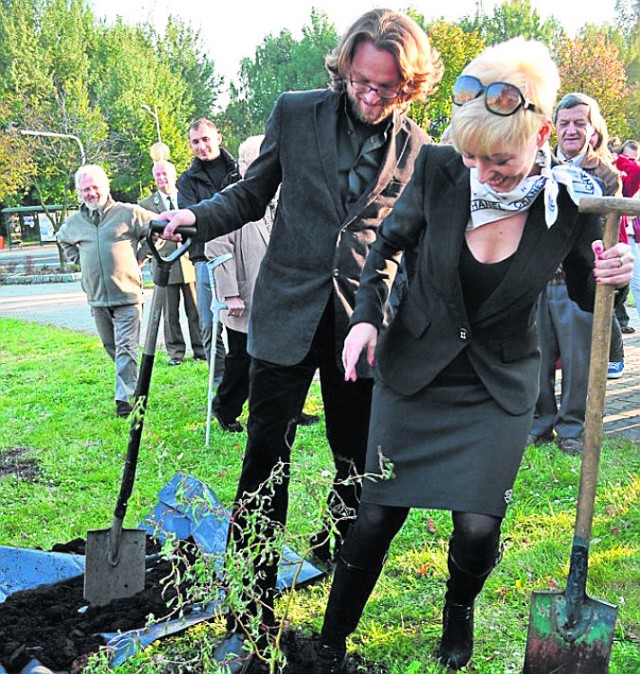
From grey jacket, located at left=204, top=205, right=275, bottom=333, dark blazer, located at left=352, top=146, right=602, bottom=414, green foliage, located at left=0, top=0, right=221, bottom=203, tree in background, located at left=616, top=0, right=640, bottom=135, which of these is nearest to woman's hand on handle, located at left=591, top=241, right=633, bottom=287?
dark blazer, located at left=352, top=146, right=602, bottom=414

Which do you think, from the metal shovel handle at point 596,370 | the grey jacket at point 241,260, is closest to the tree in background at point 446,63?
the grey jacket at point 241,260

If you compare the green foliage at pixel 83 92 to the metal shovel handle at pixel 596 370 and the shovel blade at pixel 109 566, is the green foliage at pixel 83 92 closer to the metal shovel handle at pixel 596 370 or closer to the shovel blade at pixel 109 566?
the shovel blade at pixel 109 566

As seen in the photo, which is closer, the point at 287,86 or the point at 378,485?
the point at 378,485

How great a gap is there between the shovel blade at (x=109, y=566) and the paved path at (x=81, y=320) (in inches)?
151

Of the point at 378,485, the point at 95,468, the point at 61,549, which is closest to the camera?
the point at 378,485

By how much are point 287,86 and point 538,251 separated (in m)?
61.3

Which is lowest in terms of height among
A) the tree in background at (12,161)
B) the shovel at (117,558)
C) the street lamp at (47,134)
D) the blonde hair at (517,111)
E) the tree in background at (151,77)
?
the shovel at (117,558)

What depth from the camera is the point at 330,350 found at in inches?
122

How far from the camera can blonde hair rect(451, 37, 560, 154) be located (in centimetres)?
222

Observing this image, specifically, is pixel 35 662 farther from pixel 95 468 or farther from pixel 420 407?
pixel 95 468

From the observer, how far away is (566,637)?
269 centimetres

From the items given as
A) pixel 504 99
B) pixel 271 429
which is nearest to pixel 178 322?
pixel 271 429

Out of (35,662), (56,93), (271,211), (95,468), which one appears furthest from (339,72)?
(56,93)

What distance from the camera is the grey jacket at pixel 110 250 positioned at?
7.36 metres
